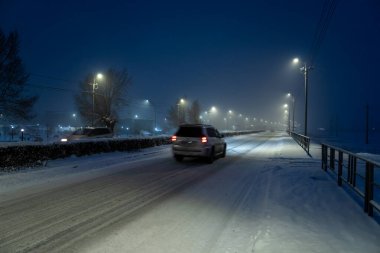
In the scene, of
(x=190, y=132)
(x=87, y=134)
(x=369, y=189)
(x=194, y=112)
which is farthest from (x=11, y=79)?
(x=194, y=112)

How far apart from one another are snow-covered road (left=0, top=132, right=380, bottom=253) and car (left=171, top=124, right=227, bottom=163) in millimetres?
3784

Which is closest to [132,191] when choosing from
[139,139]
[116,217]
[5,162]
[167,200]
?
[167,200]

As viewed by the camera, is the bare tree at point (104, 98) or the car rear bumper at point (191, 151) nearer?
the car rear bumper at point (191, 151)

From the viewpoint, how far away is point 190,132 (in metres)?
15.4

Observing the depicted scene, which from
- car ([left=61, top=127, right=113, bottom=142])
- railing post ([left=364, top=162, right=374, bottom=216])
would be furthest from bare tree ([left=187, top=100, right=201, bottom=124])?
railing post ([left=364, top=162, right=374, bottom=216])

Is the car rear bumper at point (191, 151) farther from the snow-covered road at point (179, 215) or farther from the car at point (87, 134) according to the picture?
the car at point (87, 134)

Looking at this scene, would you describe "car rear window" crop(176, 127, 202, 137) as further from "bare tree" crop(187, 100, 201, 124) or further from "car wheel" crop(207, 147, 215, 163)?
"bare tree" crop(187, 100, 201, 124)

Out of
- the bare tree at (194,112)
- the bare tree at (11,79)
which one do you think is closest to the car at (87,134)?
the bare tree at (11,79)

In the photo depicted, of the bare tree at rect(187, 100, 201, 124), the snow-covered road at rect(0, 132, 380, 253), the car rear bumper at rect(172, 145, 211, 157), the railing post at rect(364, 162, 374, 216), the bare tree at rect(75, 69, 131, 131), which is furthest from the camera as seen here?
the bare tree at rect(187, 100, 201, 124)

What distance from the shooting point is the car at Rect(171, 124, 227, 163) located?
14.9 m

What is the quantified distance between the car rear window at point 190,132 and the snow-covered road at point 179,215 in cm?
424

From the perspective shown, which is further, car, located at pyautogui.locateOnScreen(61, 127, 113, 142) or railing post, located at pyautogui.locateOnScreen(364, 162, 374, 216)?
car, located at pyautogui.locateOnScreen(61, 127, 113, 142)

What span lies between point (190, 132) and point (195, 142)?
0.68 m

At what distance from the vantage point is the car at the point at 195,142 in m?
14.9
